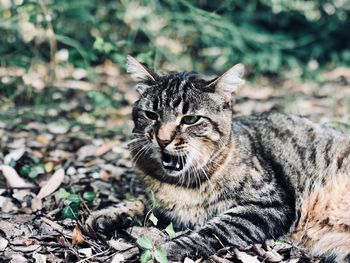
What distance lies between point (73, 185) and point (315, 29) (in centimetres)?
533

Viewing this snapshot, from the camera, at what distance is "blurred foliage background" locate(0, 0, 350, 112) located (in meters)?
5.33

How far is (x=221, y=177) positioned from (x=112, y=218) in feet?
2.47

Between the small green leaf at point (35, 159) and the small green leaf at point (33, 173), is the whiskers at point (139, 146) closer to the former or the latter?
the small green leaf at point (33, 173)

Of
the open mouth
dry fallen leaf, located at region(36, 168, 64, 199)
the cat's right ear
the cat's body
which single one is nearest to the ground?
dry fallen leaf, located at region(36, 168, 64, 199)

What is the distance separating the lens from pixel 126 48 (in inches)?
258

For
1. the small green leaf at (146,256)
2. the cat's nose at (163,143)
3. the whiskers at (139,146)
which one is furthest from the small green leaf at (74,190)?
the small green leaf at (146,256)

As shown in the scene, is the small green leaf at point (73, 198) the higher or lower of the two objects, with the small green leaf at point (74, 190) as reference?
higher

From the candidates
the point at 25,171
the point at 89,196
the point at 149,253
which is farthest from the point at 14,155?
the point at 149,253

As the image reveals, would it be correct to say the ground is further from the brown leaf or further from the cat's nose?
the cat's nose

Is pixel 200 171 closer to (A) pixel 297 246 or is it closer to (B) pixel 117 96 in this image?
(A) pixel 297 246

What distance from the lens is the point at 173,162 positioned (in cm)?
339

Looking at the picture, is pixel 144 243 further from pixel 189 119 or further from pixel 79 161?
pixel 79 161

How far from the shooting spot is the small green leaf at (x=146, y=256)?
2.88 meters

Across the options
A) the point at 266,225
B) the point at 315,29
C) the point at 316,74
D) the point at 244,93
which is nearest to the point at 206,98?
the point at 266,225
